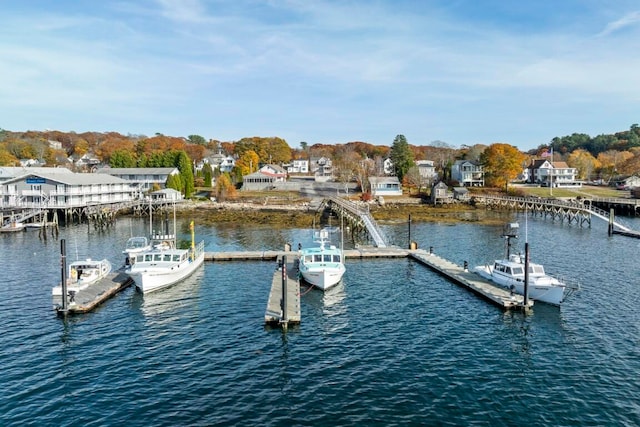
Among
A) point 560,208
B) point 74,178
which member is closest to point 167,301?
point 74,178

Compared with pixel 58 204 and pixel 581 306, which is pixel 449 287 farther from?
pixel 58 204

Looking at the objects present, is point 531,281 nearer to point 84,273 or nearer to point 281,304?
point 281,304

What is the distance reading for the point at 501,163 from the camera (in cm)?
13800

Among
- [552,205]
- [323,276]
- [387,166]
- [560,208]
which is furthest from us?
[387,166]

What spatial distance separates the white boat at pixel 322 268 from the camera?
43.8m

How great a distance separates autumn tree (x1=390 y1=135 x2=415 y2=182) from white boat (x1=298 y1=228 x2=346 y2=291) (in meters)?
106

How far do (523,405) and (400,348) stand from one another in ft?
27.3

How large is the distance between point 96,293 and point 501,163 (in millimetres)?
120776

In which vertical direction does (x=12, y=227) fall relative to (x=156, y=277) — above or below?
above

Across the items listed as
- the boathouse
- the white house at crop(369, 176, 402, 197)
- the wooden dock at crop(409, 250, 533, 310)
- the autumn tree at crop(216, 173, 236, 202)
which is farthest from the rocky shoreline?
the wooden dock at crop(409, 250, 533, 310)

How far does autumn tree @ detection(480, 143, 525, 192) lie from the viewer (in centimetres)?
13750

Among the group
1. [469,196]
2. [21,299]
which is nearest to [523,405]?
[21,299]

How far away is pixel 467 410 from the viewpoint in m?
23.5

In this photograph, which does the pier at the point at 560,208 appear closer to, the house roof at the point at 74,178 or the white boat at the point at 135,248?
the white boat at the point at 135,248
